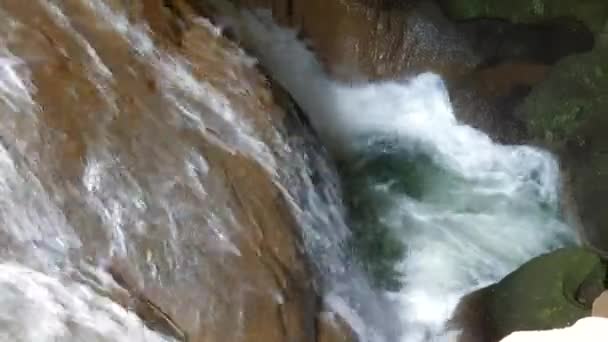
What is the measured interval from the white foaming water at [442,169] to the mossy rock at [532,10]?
335 millimetres

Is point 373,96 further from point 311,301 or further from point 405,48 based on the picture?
point 311,301

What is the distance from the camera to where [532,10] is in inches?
127

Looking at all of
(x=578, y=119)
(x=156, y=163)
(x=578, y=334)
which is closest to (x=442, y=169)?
(x=578, y=119)

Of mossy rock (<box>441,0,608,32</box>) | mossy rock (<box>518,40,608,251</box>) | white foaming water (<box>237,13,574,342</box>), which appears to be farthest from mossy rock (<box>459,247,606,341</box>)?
mossy rock (<box>441,0,608,32</box>)

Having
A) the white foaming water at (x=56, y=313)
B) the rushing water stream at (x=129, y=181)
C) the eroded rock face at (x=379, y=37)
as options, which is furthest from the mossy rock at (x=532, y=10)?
the white foaming water at (x=56, y=313)

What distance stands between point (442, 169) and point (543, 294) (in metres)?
0.75

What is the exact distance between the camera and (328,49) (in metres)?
3.23

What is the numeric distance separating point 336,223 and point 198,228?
0.61 metres

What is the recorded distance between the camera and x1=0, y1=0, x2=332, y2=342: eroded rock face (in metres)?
2.13

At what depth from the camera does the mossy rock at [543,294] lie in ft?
9.27

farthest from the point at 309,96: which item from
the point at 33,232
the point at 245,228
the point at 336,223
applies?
the point at 33,232

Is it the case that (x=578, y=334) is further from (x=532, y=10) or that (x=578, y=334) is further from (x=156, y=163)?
(x=532, y=10)

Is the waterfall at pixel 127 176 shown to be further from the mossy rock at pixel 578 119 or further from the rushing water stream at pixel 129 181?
the mossy rock at pixel 578 119

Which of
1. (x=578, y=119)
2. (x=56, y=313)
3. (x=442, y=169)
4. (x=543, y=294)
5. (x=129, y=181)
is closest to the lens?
(x=56, y=313)
